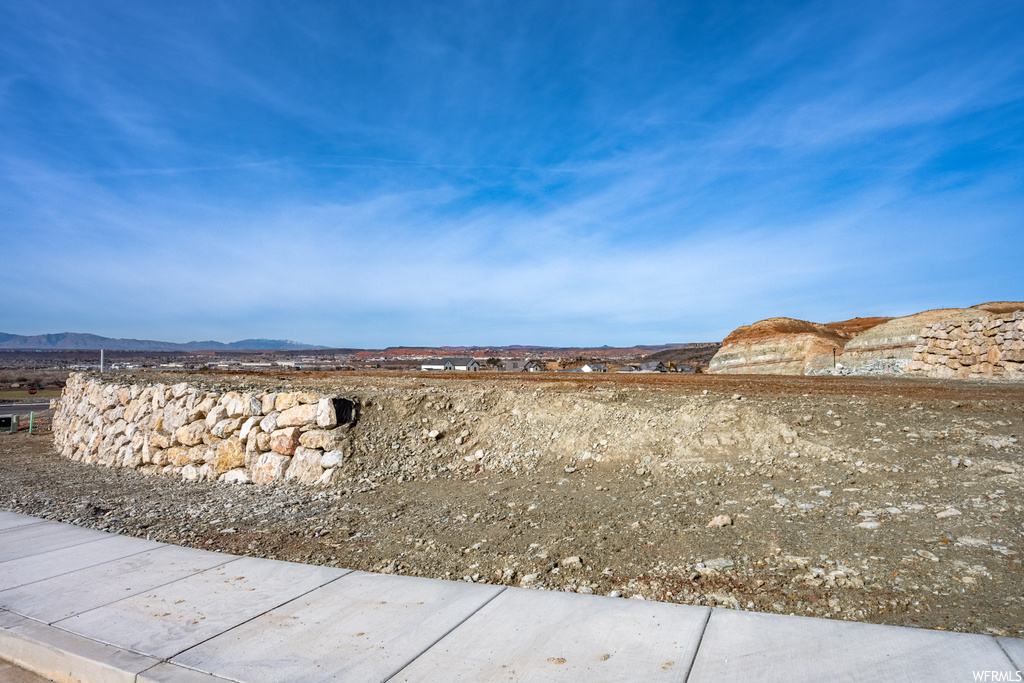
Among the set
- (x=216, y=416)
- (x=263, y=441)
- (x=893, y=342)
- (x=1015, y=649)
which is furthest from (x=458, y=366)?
(x=1015, y=649)

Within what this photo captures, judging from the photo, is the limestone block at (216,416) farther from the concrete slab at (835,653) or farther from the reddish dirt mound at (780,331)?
the reddish dirt mound at (780,331)

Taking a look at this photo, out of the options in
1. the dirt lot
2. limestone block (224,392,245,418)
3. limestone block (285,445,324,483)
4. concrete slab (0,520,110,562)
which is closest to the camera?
the dirt lot

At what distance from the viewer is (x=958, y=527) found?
487 cm

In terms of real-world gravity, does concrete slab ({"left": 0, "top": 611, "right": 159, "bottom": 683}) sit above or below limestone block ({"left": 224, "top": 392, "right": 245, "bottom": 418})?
below

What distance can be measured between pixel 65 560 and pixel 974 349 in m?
26.7

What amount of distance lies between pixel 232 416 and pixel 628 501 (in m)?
7.62

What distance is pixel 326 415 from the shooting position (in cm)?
915

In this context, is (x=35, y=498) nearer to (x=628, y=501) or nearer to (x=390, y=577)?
(x=390, y=577)

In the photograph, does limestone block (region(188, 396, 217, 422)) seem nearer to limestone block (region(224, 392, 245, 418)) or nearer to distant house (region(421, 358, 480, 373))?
limestone block (region(224, 392, 245, 418))

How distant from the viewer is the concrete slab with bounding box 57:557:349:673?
3.85 meters

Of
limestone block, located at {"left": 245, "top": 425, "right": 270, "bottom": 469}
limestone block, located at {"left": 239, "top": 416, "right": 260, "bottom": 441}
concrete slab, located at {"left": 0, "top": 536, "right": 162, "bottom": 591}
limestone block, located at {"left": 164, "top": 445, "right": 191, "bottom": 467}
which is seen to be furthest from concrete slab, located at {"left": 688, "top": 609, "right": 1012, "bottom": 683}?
limestone block, located at {"left": 164, "top": 445, "right": 191, "bottom": 467}

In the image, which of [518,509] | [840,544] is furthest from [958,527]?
[518,509]

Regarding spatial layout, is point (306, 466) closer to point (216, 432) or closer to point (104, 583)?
point (216, 432)

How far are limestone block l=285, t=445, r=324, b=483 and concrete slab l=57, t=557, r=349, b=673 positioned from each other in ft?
11.4
